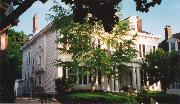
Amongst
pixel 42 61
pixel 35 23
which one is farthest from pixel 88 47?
pixel 35 23

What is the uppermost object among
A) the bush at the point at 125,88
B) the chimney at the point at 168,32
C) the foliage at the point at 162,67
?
the chimney at the point at 168,32

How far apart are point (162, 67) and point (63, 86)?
1207 cm

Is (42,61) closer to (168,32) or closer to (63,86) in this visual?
(63,86)

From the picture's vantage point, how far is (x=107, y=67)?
3734cm

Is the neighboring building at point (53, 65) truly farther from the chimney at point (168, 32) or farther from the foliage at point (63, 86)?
the chimney at point (168, 32)

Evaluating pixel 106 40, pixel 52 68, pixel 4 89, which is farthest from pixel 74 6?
pixel 52 68

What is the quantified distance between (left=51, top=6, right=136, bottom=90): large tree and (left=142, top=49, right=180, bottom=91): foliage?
5.69 metres

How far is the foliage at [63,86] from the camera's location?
3725 centimetres

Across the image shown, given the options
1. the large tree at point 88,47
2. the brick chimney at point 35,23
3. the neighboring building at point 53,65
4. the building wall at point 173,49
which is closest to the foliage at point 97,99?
the large tree at point 88,47

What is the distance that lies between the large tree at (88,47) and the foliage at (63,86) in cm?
144

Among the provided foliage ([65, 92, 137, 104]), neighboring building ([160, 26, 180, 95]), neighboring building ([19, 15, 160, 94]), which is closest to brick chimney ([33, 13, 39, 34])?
neighboring building ([19, 15, 160, 94])

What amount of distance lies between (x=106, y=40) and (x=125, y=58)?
2.73 m

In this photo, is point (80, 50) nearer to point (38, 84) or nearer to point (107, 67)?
point (107, 67)

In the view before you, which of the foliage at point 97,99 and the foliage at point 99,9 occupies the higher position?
the foliage at point 99,9
